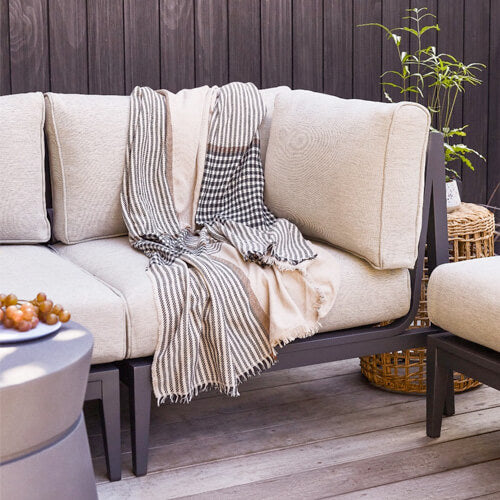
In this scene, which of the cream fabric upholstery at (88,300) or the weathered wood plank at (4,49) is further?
the weathered wood plank at (4,49)

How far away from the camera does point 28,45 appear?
2.65 meters

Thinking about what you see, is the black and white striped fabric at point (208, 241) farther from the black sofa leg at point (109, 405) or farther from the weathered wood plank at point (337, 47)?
the weathered wood plank at point (337, 47)

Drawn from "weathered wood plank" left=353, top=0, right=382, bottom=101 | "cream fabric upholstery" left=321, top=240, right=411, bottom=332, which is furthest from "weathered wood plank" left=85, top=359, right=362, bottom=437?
"weathered wood plank" left=353, top=0, right=382, bottom=101

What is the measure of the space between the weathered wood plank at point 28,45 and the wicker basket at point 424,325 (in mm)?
1479

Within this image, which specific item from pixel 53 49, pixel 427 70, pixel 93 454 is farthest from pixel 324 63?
pixel 93 454

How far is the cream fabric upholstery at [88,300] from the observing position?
5.66 feet

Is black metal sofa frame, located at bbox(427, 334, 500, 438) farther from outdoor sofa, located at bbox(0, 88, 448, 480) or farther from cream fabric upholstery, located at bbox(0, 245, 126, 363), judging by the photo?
cream fabric upholstery, located at bbox(0, 245, 126, 363)

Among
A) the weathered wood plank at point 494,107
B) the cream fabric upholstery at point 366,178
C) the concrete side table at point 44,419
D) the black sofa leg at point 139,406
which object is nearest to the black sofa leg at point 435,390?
the cream fabric upholstery at point 366,178

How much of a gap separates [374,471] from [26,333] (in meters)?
0.91

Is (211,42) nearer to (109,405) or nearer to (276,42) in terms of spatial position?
(276,42)

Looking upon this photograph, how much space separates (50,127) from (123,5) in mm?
736

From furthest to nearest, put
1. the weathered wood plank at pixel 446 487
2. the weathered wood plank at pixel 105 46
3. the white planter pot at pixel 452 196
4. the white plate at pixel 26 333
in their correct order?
the weathered wood plank at pixel 105 46, the white planter pot at pixel 452 196, the weathered wood plank at pixel 446 487, the white plate at pixel 26 333

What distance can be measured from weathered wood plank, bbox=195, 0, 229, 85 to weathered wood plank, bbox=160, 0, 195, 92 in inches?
1.1

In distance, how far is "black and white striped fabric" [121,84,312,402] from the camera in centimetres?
182
